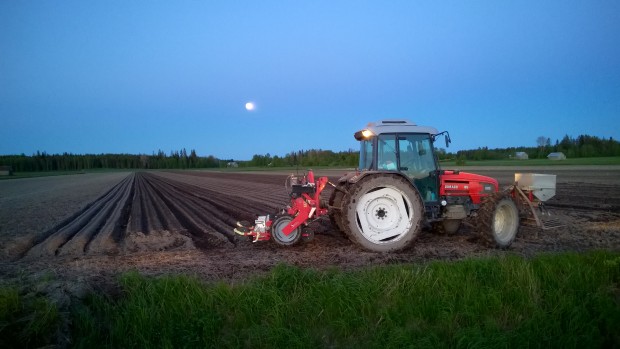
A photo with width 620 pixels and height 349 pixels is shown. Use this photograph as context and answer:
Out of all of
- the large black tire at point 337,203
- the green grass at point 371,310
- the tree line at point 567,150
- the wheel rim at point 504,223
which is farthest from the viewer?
the tree line at point 567,150

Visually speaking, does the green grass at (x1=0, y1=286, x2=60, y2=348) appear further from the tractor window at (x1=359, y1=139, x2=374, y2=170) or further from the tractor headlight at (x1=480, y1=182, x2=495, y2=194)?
the tractor headlight at (x1=480, y1=182, x2=495, y2=194)

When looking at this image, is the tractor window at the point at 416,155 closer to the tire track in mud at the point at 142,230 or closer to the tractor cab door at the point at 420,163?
the tractor cab door at the point at 420,163

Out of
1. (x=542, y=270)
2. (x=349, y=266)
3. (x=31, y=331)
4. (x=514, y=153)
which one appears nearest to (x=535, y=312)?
(x=542, y=270)

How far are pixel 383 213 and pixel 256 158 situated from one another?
94796 mm

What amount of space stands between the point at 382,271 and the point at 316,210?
2.69 m

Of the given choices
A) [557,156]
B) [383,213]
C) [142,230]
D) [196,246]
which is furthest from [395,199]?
[557,156]

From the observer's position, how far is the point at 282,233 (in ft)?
26.7

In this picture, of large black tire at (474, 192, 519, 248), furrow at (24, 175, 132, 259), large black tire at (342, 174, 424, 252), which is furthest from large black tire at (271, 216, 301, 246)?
furrow at (24, 175, 132, 259)

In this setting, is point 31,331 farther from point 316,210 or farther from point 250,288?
point 316,210

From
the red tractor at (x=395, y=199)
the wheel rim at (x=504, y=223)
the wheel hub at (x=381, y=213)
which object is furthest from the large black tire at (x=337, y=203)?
the wheel rim at (x=504, y=223)

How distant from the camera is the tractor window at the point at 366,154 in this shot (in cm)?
820

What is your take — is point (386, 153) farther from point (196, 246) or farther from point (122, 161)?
point (122, 161)

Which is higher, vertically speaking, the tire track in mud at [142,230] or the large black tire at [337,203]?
the large black tire at [337,203]

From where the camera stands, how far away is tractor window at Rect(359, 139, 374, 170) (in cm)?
820
